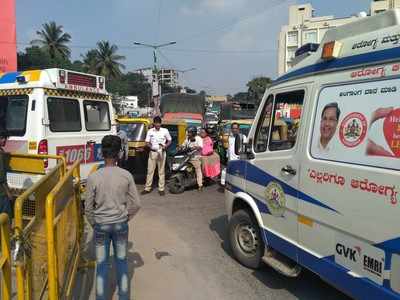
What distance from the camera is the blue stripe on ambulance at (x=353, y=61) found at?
3067 mm

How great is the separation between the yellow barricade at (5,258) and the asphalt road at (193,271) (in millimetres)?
2165

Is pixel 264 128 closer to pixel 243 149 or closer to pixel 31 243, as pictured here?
Result: pixel 243 149

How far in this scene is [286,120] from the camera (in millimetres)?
4574

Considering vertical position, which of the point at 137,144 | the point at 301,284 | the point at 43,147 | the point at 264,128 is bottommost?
the point at 301,284

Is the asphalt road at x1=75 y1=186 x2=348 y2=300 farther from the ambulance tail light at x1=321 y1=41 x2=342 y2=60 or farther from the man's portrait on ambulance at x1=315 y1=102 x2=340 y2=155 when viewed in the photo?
the ambulance tail light at x1=321 y1=41 x2=342 y2=60

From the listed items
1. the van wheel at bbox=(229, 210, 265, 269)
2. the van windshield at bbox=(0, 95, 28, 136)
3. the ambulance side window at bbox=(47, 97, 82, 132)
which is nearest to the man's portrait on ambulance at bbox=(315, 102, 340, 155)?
the van wheel at bbox=(229, 210, 265, 269)

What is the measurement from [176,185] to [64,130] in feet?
11.4

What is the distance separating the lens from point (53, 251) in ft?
9.80

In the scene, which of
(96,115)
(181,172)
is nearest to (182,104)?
(181,172)

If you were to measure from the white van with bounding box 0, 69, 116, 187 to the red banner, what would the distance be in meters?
8.80

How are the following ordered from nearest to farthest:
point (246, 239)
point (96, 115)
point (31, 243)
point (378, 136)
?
point (31, 243)
point (378, 136)
point (246, 239)
point (96, 115)

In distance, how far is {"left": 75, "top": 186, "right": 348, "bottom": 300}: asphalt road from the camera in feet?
14.5

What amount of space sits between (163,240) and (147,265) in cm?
105

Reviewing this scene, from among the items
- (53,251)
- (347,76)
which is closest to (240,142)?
(347,76)
